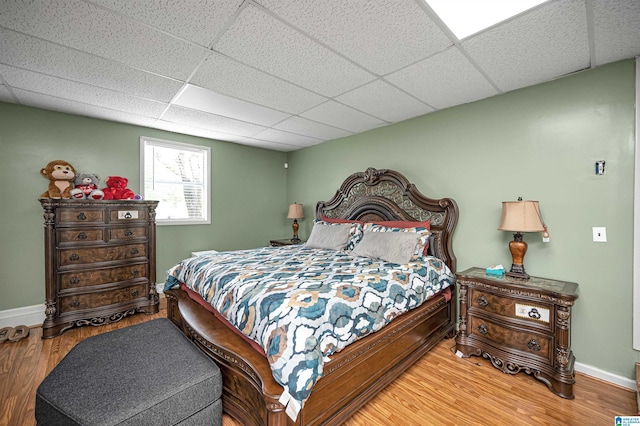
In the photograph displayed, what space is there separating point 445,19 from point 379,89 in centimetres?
99

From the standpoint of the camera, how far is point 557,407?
1.86 meters

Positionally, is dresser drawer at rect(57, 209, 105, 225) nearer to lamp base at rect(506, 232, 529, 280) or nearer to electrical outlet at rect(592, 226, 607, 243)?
lamp base at rect(506, 232, 529, 280)

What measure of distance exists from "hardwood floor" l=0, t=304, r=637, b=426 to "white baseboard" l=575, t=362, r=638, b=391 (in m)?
0.05

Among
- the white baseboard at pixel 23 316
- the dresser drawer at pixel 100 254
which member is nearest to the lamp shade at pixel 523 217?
the dresser drawer at pixel 100 254

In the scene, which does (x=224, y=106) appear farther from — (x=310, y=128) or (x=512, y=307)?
(x=512, y=307)

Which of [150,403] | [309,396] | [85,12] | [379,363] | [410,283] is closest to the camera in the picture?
[150,403]

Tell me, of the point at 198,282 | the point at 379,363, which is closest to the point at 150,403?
the point at 198,282

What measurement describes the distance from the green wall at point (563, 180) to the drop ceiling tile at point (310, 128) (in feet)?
4.22

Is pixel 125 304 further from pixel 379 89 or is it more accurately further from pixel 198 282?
pixel 379 89

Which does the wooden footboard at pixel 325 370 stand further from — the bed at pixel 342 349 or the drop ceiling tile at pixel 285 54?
the drop ceiling tile at pixel 285 54

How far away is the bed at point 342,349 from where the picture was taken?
1.48 meters

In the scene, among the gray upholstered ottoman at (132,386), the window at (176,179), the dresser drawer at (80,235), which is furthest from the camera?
the window at (176,179)

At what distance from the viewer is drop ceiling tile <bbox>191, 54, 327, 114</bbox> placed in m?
2.21

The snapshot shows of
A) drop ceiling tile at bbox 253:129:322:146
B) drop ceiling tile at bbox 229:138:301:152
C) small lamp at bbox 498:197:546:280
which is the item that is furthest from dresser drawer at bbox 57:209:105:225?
small lamp at bbox 498:197:546:280
